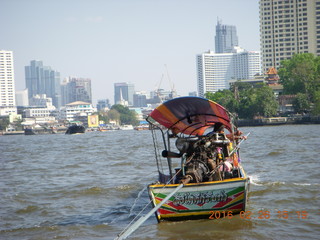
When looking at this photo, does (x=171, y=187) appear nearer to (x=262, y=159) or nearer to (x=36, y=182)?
(x=36, y=182)

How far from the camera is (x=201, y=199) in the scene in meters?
9.57

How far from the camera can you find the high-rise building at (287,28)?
13062 cm

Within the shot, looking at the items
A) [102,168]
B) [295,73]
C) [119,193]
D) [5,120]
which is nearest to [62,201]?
[119,193]

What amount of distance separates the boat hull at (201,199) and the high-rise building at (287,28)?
418 ft

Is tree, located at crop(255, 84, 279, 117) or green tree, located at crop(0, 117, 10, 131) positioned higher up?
tree, located at crop(255, 84, 279, 117)

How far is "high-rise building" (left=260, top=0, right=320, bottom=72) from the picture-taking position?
13062 centimetres

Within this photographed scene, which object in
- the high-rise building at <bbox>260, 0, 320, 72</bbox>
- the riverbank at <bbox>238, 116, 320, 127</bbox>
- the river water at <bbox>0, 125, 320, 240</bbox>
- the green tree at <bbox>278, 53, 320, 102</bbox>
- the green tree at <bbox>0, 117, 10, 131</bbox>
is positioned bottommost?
the green tree at <bbox>0, 117, 10, 131</bbox>

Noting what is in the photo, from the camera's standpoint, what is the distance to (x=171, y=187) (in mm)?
9445

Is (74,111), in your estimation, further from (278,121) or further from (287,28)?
(278,121)

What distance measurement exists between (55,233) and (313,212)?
5.28m

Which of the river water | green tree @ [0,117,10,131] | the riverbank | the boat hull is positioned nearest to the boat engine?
the boat hull

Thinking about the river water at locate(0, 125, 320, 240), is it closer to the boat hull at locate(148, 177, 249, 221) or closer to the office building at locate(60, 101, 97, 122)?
the boat hull at locate(148, 177, 249, 221)
